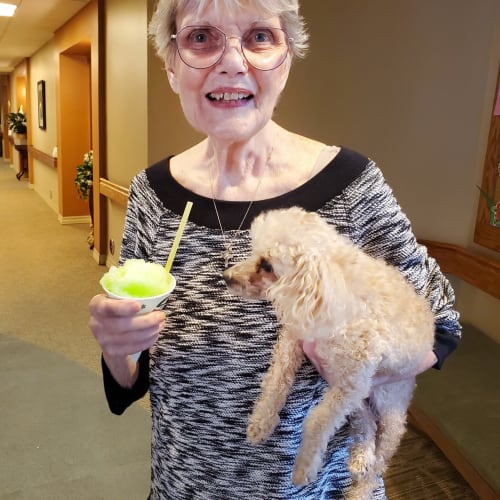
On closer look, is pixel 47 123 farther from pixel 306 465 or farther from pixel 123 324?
pixel 306 465

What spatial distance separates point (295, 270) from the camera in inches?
26.9

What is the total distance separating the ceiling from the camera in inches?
229

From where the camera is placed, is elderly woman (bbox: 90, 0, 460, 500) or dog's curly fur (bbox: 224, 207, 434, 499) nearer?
dog's curly fur (bbox: 224, 207, 434, 499)

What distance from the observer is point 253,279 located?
28.5 inches

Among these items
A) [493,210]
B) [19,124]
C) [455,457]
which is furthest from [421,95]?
[19,124]

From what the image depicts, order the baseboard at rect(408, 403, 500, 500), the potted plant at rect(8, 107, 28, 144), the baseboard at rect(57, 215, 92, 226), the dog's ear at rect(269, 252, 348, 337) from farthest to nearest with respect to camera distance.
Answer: the potted plant at rect(8, 107, 28, 144)
the baseboard at rect(57, 215, 92, 226)
the baseboard at rect(408, 403, 500, 500)
the dog's ear at rect(269, 252, 348, 337)

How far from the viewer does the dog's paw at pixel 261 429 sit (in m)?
0.81

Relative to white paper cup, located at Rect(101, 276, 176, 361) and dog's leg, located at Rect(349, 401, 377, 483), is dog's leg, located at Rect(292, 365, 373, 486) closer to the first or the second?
dog's leg, located at Rect(349, 401, 377, 483)

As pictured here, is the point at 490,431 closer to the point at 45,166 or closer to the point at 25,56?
the point at 45,166

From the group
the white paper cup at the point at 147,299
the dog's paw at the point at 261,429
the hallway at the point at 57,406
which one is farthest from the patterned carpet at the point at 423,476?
the white paper cup at the point at 147,299

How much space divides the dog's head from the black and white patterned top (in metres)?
0.12

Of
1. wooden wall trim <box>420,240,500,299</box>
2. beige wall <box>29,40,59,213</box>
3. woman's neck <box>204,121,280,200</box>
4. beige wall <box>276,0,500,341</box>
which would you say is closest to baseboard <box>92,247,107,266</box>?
beige wall <box>29,40,59,213</box>

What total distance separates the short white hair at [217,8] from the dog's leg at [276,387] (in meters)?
0.51

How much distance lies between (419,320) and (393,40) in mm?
2999
